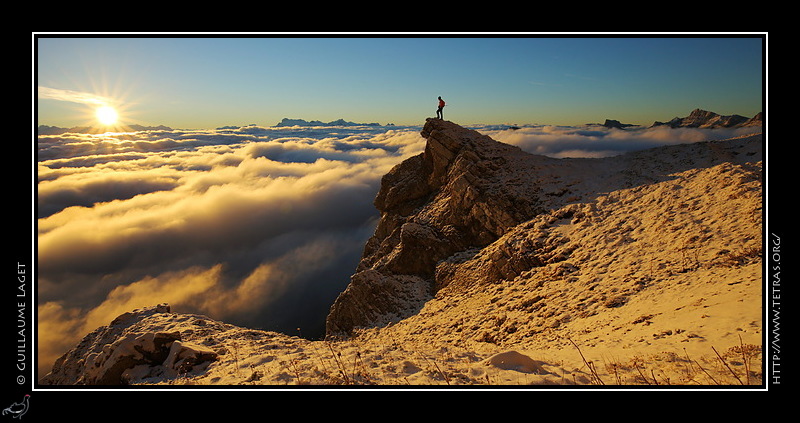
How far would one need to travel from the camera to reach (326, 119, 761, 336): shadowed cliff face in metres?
16.0

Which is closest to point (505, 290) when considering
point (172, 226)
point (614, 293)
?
point (614, 293)

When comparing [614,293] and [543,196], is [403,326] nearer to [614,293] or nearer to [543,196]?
[614,293]

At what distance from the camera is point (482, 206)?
64.1ft

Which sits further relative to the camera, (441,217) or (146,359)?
(441,217)
